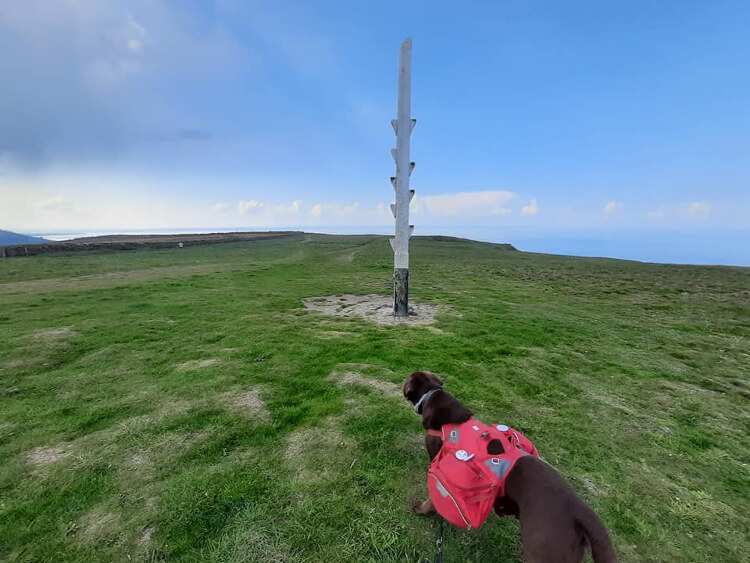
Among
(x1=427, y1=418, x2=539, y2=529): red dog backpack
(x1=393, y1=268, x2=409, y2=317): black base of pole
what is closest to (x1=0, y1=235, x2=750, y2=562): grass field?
(x1=427, y1=418, x2=539, y2=529): red dog backpack

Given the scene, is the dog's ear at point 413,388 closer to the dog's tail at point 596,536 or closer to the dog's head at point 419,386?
the dog's head at point 419,386

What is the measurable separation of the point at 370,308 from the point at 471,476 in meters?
9.44

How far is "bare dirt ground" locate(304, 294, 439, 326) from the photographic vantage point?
10.5m

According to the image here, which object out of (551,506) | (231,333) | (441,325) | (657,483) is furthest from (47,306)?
(657,483)

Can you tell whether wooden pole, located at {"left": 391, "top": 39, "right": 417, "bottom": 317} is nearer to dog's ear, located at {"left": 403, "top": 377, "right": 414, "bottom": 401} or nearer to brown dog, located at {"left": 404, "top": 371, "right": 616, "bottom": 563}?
dog's ear, located at {"left": 403, "top": 377, "right": 414, "bottom": 401}

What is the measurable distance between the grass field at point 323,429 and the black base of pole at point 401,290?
4.07ft

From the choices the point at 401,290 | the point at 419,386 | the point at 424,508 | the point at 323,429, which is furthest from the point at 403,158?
the point at 424,508

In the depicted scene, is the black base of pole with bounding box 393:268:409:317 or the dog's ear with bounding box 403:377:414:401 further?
the black base of pole with bounding box 393:268:409:317

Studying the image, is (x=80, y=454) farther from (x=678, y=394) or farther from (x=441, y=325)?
(x=678, y=394)

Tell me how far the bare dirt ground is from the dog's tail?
7648 mm

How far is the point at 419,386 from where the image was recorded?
3898mm

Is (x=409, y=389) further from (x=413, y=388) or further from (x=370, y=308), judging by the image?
(x=370, y=308)

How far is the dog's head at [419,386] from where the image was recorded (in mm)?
3863

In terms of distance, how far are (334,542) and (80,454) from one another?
3581mm
